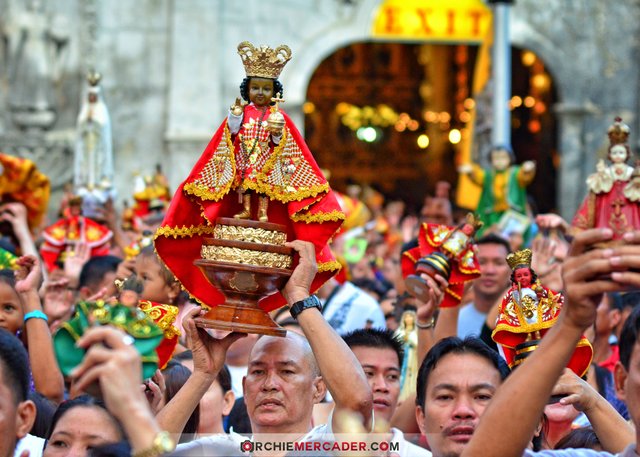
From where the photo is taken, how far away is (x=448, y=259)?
20.0 ft

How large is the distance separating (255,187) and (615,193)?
4.28 metres

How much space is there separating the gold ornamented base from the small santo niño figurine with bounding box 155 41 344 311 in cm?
12

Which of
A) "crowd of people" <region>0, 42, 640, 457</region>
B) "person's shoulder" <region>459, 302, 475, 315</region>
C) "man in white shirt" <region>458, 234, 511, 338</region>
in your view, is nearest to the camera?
"crowd of people" <region>0, 42, 640, 457</region>

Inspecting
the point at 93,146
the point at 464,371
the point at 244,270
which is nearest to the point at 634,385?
the point at 464,371

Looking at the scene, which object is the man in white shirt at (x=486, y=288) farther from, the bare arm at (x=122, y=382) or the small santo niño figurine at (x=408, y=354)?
the bare arm at (x=122, y=382)

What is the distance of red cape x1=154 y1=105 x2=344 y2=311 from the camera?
4883 mm

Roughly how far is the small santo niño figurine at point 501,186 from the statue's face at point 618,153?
377 cm

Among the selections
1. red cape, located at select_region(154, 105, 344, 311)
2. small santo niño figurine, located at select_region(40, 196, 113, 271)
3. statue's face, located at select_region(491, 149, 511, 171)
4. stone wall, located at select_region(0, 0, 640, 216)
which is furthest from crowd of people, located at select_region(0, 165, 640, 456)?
stone wall, located at select_region(0, 0, 640, 216)

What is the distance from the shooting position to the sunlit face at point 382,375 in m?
5.75

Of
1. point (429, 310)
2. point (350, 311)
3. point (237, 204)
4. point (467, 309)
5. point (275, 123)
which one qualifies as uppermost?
point (275, 123)

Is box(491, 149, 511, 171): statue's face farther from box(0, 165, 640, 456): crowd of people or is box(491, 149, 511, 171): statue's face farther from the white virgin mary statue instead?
box(0, 165, 640, 456): crowd of people

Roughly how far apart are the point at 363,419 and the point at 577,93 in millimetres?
15157

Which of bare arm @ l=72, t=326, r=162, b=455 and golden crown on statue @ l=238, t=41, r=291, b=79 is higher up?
golden crown on statue @ l=238, t=41, r=291, b=79

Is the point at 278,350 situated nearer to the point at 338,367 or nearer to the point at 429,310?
the point at 338,367
